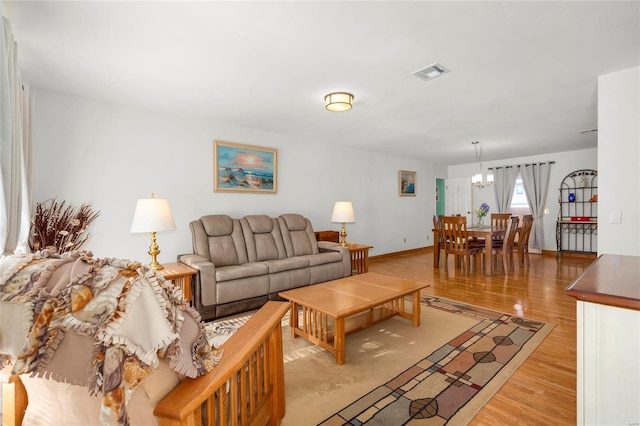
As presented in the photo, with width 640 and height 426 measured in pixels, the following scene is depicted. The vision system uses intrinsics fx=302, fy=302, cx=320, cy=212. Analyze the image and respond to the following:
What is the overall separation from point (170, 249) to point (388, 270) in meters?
3.53

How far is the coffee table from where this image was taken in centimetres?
223

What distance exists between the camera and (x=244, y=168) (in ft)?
14.5

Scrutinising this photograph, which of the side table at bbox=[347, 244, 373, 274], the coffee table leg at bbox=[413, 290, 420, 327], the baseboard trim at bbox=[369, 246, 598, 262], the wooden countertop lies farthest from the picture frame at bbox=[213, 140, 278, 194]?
the wooden countertop

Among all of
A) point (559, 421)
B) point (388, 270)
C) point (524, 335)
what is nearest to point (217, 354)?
point (559, 421)

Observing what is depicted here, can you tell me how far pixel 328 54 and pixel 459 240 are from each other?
13.2ft

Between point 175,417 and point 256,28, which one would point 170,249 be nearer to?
point 256,28

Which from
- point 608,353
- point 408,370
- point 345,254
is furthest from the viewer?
point 345,254

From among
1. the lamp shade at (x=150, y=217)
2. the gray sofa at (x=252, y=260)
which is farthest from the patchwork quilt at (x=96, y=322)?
the gray sofa at (x=252, y=260)

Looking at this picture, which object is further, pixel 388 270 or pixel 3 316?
pixel 388 270

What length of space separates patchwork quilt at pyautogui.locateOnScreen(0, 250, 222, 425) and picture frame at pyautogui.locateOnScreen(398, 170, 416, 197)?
262 inches

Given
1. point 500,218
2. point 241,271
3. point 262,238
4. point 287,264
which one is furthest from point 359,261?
point 500,218

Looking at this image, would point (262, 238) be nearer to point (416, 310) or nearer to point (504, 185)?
point (416, 310)

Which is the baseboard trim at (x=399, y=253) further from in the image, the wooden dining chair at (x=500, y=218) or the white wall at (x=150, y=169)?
the wooden dining chair at (x=500, y=218)

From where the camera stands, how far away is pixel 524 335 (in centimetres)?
264
